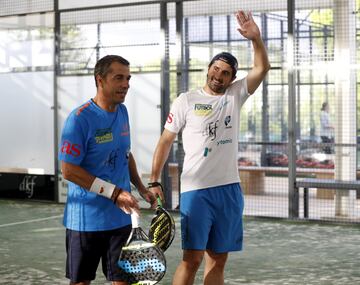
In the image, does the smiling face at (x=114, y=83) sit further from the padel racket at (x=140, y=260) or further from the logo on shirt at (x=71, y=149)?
the padel racket at (x=140, y=260)

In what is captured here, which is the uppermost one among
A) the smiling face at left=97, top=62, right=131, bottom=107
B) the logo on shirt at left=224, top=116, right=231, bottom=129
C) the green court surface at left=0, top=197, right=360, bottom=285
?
the smiling face at left=97, top=62, right=131, bottom=107

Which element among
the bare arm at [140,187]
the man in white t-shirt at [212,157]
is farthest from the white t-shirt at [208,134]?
the bare arm at [140,187]

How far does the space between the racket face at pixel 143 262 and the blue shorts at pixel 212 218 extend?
0.72 metres

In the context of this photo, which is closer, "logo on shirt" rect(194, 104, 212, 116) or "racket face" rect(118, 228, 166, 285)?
"racket face" rect(118, 228, 166, 285)

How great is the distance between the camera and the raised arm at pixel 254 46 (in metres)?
3.83

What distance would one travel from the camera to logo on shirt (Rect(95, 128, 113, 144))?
3.29 meters

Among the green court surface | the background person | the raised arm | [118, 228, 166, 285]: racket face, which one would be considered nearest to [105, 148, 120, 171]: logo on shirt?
[118, 228, 166, 285]: racket face

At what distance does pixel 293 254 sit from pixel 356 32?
323 cm

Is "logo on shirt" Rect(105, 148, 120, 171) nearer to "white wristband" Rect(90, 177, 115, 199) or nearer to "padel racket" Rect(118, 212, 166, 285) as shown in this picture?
"white wristband" Rect(90, 177, 115, 199)

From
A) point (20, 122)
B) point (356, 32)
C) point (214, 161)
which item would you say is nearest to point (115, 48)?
point (20, 122)

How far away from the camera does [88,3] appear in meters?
9.60

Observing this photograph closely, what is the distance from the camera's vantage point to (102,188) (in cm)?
321

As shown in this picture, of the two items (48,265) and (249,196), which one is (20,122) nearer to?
(249,196)

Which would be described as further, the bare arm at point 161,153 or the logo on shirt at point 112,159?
the bare arm at point 161,153
